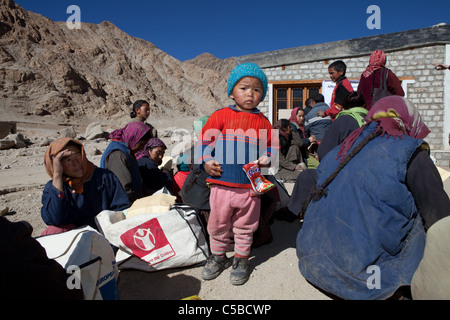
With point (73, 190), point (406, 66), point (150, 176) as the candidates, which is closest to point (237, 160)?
point (73, 190)

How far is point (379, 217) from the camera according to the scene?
5.69 ft

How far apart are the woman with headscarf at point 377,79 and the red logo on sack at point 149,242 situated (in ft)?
10.1

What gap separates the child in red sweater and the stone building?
654cm

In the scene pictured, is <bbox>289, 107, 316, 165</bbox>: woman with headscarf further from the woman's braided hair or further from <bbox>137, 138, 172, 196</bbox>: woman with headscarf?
the woman's braided hair

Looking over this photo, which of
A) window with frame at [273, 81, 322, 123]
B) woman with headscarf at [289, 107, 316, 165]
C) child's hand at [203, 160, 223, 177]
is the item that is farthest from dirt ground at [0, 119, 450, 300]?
window with frame at [273, 81, 322, 123]

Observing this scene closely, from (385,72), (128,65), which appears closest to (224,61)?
(128,65)

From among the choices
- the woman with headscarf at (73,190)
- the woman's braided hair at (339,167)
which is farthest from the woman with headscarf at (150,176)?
the woman's braided hair at (339,167)

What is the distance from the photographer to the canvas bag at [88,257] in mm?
1587

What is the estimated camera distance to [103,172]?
2479 millimetres

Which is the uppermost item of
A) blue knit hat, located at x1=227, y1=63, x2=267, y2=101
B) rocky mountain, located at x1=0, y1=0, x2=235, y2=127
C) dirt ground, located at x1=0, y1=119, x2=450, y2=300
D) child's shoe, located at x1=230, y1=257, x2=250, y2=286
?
rocky mountain, located at x1=0, y1=0, x2=235, y2=127

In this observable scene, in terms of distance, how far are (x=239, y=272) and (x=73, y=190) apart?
1.43 m

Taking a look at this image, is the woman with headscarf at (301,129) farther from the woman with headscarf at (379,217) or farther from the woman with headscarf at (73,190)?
the woman with headscarf at (73,190)

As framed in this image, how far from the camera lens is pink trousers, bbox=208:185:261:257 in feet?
7.39

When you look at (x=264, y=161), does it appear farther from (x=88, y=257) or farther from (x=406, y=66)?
(x=406, y=66)
